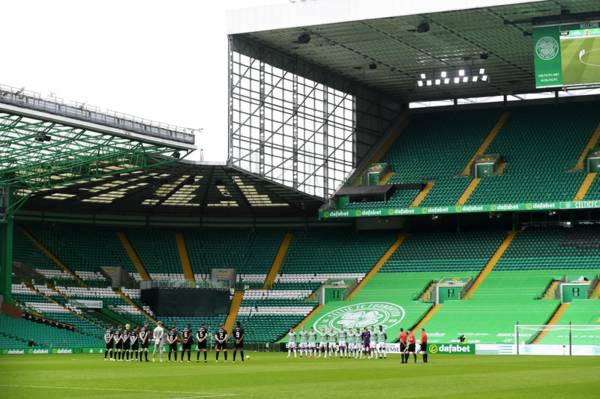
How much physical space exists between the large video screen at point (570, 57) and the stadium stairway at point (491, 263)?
1565cm

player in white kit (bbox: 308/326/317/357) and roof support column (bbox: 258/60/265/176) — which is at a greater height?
roof support column (bbox: 258/60/265/176)

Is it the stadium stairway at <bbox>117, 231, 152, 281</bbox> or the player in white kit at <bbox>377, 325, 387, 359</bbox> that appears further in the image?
the stadium stairway at <bbox>117, 231, 152, 281</bbox>

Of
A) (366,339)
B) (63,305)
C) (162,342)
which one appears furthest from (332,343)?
(63,305)

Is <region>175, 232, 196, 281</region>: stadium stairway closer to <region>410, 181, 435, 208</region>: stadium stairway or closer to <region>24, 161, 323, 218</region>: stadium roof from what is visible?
<region>24, 161, 323, 218</region>: stadium roof

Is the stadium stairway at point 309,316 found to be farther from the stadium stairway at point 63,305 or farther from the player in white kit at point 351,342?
the player in white kit at point 351,342

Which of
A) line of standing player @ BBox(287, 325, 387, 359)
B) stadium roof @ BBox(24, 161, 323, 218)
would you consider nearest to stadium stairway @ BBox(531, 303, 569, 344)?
line of standing player @ BBox(287, 325, 387, 359)

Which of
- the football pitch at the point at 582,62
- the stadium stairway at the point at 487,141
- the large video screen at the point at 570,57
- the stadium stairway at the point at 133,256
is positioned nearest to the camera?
the football pitch at the point at 582,62

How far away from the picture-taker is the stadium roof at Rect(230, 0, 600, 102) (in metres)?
54.2

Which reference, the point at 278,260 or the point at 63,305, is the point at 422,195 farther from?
the point at 63,305

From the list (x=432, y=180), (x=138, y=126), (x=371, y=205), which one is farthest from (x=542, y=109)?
(x=138, y=126)

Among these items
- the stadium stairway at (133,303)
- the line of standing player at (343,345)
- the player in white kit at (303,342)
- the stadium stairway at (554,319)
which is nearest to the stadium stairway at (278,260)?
the stadium stairway at (133,303)

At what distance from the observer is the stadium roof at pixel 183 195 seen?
204 ft

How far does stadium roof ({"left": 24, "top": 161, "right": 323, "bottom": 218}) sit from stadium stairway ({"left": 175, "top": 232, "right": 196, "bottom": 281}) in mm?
1900

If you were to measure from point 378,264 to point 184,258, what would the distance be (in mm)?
14051
